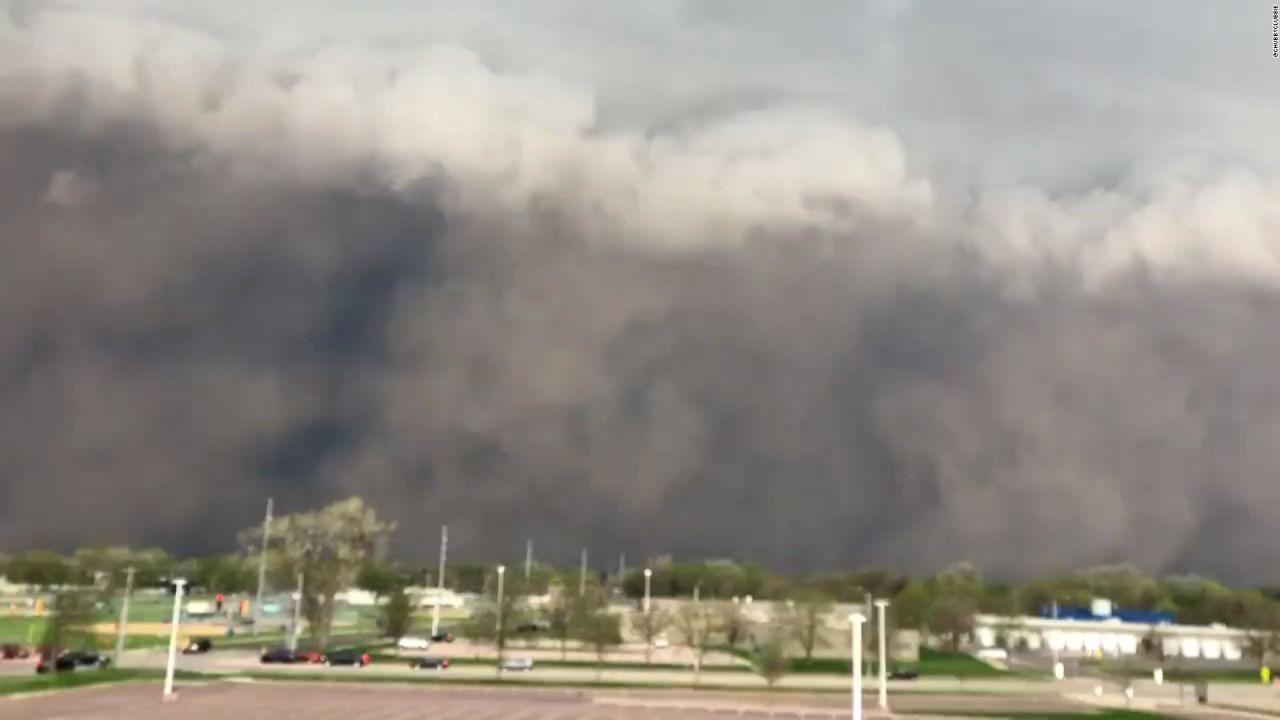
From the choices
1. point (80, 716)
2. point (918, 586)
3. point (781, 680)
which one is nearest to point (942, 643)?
point (918, 586)

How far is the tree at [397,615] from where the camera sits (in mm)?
112188

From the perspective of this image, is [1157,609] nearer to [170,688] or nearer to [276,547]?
[276,547]

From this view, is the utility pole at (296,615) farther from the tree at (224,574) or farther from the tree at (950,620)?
the tree at (950,620)

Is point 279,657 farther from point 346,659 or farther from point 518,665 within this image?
point 518,665

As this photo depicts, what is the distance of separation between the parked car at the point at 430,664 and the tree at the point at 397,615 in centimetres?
2054

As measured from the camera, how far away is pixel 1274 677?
112 metres

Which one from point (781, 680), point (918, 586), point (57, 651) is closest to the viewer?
point (57, 651)

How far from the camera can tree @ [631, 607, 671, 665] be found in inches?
4302

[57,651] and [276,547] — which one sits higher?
[276,547]

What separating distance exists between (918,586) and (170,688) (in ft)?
392

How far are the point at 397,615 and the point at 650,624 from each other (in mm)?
24328

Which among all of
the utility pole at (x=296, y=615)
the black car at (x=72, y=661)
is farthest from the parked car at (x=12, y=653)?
the utility pole at (x=296, y=615)

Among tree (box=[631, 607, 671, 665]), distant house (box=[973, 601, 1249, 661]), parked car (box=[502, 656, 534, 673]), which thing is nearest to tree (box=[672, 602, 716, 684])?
tree (box=[631, 607, 671, 665])

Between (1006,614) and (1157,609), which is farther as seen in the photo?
(1157,609)
